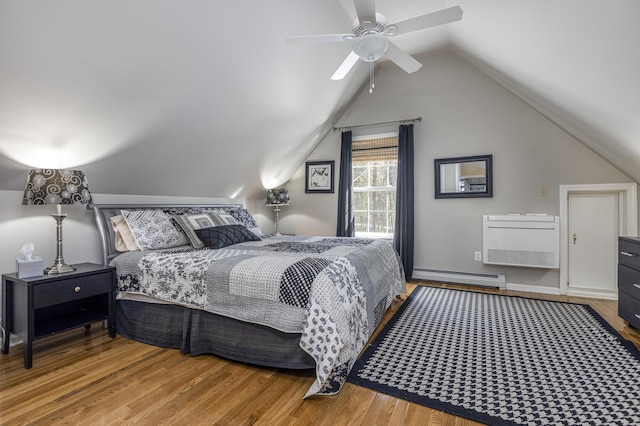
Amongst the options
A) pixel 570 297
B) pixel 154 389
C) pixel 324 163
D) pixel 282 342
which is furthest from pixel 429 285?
pixel 154 389

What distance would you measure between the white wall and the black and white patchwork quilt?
1969mm

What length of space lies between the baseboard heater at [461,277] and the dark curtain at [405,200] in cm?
21

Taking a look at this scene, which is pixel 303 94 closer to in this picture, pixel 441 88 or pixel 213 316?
pixel 441 88

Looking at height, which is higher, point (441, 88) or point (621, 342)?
point (441, 88)

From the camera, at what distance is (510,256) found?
12.3 feet

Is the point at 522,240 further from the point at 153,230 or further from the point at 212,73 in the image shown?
the point at 153,230

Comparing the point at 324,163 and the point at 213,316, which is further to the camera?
the point at 324,163

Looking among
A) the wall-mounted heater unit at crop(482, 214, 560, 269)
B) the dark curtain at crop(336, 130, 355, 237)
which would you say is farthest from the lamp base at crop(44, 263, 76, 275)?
the wall-mounted heater unit at crop(482, 214, 560, 269)

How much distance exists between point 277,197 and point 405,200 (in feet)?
6.21

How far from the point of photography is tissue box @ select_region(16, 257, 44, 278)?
2049mm

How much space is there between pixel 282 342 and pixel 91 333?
179 cm

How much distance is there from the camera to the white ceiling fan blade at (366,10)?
177 centimetres

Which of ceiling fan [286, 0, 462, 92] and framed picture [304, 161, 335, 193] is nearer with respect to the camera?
ceiling fan [286, 0, 462, 92]

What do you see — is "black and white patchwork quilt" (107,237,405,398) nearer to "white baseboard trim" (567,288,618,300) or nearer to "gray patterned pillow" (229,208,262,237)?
"gray patterned pillow" (229,208,262,237)
